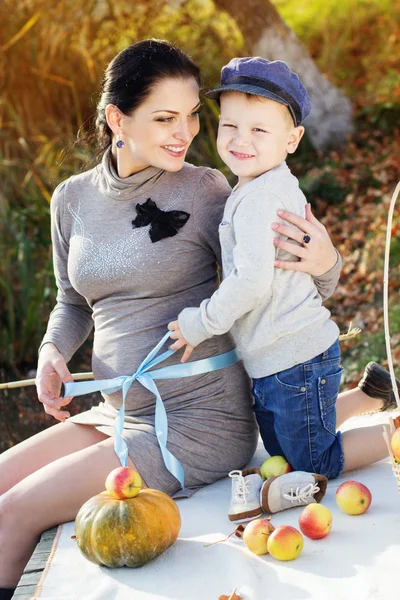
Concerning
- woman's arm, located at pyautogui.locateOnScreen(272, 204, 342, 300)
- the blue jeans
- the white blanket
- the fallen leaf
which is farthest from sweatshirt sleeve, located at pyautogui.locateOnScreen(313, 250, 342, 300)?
the fallen leaf

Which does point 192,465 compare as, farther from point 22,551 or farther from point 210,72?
point 210,72

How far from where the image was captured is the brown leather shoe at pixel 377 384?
3.32 metres

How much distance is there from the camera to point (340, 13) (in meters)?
9.55

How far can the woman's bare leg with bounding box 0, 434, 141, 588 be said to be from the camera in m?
2.63

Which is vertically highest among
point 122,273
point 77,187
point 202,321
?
point 77,187

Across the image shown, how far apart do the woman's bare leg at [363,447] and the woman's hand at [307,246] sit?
0.60 metres

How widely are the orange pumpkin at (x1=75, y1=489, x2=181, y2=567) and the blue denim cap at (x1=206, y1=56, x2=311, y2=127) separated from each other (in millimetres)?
1236

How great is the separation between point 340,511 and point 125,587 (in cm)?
74

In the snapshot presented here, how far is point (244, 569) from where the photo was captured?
2.38 m

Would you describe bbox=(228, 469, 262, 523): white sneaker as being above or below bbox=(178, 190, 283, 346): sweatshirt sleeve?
below

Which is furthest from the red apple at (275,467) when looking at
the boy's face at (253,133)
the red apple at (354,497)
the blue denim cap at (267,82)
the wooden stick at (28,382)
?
the blue denim cap at (267,82)

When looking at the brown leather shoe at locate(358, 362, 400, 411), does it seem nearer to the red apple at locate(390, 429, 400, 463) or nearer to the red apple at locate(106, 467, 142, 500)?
the red apple at locate(390, 429, 400, 463)

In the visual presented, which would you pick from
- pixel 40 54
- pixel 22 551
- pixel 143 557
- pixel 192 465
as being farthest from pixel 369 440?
pixel 40 54

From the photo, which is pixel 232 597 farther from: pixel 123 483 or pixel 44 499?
pixel 44 499
